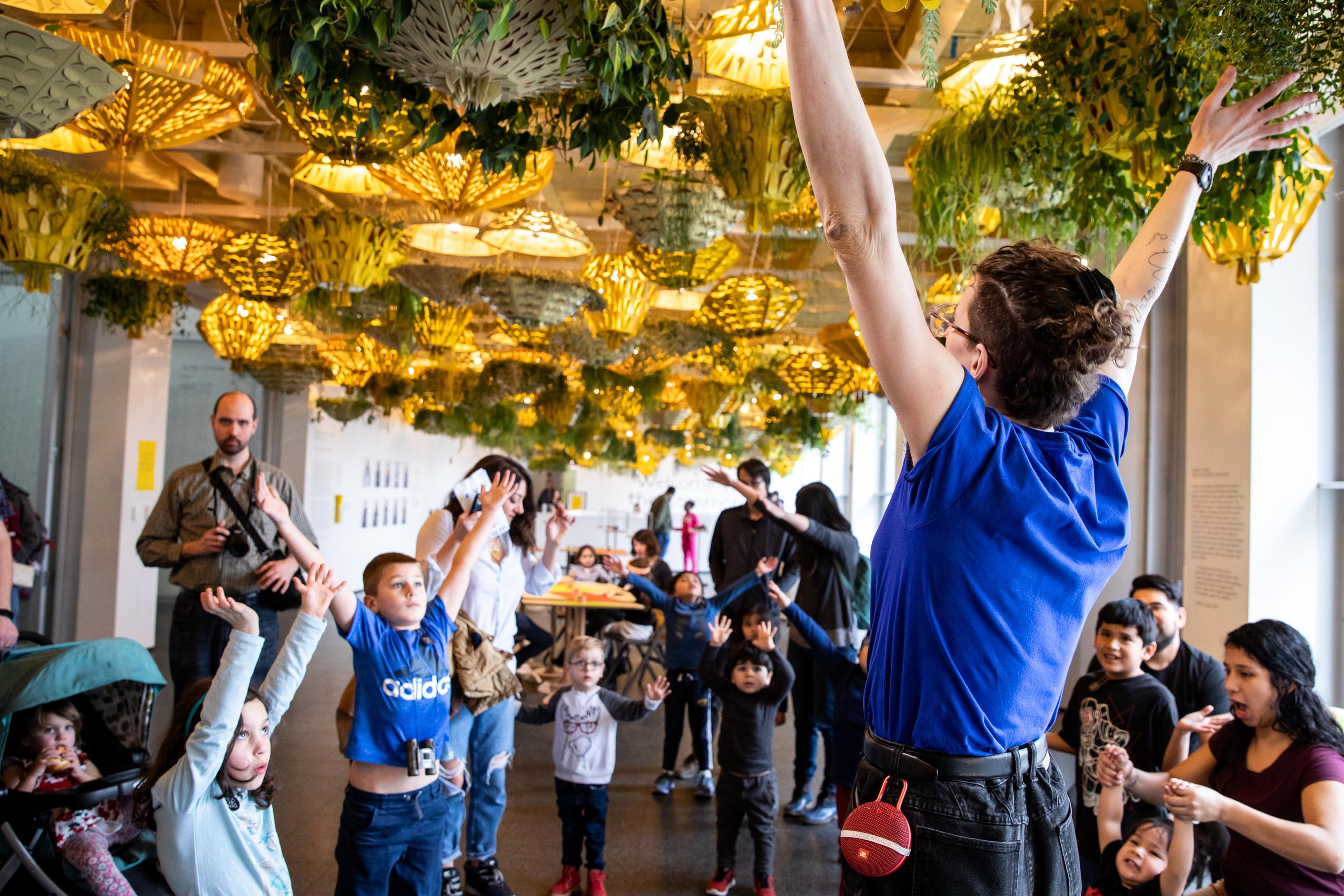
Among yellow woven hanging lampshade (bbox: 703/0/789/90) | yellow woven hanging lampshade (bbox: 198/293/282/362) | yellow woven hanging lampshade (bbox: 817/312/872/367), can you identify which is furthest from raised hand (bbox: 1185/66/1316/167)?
yellow woven hanging lampshade (bbox: 198/293/282/362)

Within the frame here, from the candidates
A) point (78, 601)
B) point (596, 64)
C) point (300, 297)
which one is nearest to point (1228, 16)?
point (596, 64)

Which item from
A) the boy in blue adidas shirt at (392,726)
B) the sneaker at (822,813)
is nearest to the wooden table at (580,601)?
the sneaker at (822,813)

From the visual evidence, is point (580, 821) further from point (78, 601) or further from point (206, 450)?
point (206, 450)

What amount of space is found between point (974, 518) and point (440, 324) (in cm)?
536

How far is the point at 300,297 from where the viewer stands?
5.46 metres

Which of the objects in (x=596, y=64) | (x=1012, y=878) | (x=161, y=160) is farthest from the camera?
(x=161, y=160)

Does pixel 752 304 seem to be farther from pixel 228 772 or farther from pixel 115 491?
pixel 115 491

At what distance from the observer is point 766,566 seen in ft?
16.1

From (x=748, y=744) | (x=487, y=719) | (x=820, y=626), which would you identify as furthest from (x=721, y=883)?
(x=820, y=626)

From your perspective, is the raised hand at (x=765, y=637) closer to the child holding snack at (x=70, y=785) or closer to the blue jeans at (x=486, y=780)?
the blue jeans at (x=486, y=780)

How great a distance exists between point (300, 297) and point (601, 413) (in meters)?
7.28

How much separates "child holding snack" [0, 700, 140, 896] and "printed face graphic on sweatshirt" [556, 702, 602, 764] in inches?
60.0

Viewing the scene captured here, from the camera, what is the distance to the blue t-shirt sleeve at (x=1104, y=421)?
4.11ft

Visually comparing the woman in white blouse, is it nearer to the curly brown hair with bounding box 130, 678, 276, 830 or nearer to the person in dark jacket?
the curly brown hair with bounding box 130, 678, 276, 830
